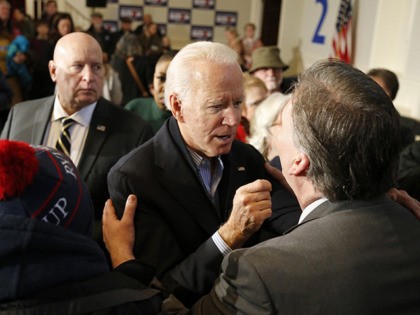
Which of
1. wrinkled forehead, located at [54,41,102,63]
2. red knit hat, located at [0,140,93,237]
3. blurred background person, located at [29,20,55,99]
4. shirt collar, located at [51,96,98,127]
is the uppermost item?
wrinkled forehead, located at [54,41,102,63]

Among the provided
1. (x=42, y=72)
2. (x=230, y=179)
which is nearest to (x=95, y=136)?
(x=230, y=179)

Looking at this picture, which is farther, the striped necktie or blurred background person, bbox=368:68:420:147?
blurred background person, bbox=368:68:420:147

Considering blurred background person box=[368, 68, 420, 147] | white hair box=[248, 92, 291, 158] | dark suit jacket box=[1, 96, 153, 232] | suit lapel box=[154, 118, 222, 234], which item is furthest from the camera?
blurred background person box=[368, 68, 420, 147]

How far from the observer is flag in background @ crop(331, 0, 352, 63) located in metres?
6.03

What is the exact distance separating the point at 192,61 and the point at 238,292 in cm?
82

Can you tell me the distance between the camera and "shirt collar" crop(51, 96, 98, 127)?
2238 millimetres

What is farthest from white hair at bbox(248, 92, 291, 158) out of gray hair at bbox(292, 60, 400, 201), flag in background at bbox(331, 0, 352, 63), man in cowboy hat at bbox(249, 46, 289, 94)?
flag in background at bbox(331, 0, 352, 63)

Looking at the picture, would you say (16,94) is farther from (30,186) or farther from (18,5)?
(18,5)

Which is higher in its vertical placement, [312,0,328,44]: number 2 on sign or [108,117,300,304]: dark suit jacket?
[312,0,328,44]: number 2 on sign

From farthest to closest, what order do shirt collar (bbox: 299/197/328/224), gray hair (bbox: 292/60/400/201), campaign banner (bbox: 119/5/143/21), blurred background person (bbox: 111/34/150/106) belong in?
campaign banner (bbox: 119/5/143/21)
blurred background person (bbox: 111/34/150/106)
shirt collar (bbox: 299/197/328/224)
gray hair (bbox: 292/60/400/201)

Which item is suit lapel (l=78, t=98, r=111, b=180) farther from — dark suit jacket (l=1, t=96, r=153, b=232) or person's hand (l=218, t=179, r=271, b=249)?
person's hand (l=218, t=179, r=271, b=249)

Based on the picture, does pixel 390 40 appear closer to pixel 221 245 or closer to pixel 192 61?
pixel 192 61

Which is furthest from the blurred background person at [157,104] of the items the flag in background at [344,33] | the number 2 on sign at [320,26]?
the number 2 on sign at [320,26]

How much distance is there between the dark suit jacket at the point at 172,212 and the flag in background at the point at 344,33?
4.99 meters
